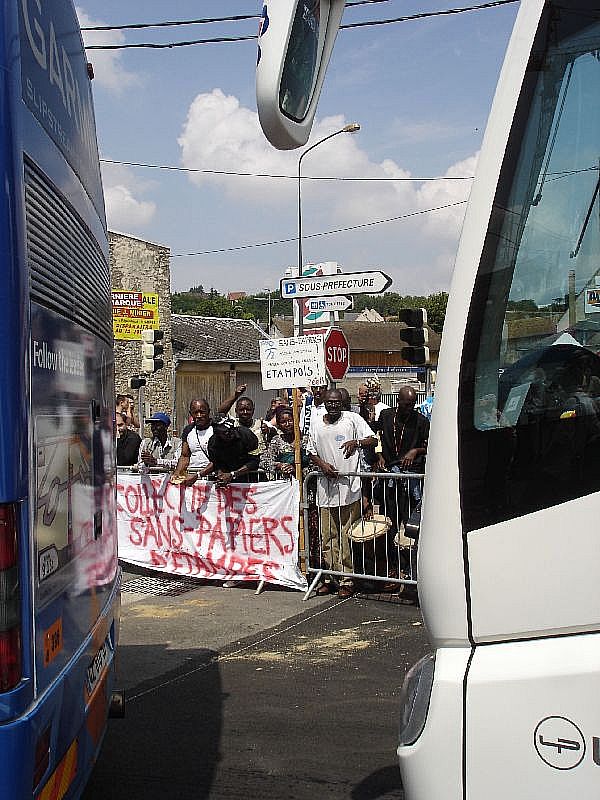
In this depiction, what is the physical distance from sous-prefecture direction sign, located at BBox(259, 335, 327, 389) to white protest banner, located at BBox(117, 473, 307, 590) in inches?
47.5

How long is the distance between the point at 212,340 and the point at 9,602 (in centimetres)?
4972

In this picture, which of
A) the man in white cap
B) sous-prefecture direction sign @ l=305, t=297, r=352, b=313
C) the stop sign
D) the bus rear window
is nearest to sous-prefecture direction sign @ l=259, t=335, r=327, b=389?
sous-prefecture direction sign @ l=305, t=297, r=352, b=313

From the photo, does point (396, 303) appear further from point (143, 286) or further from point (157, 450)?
point (157, 450)

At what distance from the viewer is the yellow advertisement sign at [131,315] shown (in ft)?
101

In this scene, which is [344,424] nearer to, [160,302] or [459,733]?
[459,733]

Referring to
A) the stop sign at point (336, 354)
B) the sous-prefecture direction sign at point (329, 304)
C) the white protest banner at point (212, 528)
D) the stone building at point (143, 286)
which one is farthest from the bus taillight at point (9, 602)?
the stone building at point (143, 286)

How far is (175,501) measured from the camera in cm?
1021

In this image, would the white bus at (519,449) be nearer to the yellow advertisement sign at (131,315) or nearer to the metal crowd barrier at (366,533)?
the metal crowd barrier at (366,533)

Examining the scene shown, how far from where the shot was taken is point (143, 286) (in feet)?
140

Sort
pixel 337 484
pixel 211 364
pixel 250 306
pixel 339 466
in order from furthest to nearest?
pixel 250 306 < pixel 211 364 < pixel 339 466 < pixel 337 484

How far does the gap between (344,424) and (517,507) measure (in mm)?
7293

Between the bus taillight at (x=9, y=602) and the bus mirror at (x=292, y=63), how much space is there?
1277mm

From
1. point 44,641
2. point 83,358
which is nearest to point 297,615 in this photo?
point 83,358

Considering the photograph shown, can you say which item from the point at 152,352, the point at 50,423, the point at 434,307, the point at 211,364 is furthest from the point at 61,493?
the point at 434,307
